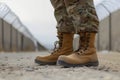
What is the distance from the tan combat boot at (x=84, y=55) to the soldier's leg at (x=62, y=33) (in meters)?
0.28

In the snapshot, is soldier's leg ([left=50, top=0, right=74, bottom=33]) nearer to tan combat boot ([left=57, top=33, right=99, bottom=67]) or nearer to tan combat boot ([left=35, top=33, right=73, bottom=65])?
tan combat boot ([left=35, top=33, right=73, bottom=65])

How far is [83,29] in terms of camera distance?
3730 millimetres

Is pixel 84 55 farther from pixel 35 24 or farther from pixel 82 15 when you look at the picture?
pixel 35 24

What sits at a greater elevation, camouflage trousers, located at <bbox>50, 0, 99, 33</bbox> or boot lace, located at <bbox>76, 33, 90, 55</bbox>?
camouflage trousers, located at <bbox>50, 0, 99, 33</bbox>

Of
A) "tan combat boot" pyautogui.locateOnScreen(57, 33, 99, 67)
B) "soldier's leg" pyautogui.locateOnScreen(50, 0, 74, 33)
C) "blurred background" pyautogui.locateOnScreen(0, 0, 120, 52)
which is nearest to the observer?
"tan combat boot" pyautogui.locateOnScreen(57, 33, 99, 67)

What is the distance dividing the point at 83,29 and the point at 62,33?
0.44 meters

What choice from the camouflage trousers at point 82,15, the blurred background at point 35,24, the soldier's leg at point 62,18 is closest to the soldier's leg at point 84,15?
the camouflage trousers at point 82,15

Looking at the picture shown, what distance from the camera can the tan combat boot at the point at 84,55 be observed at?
367 cm

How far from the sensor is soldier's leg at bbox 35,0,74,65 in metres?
4.07

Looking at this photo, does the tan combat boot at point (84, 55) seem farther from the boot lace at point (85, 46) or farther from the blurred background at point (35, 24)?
the blurred background at point (35, 24)

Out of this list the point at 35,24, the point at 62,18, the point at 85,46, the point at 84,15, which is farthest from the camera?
the point at 35,24

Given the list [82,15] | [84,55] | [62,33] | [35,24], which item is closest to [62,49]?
[62,33]

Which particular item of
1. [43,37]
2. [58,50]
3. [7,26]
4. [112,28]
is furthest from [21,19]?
[58,50]

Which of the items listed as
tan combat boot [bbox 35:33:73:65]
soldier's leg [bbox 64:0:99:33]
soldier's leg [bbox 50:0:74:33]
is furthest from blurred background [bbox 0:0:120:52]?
soldier's leg [bbox 64:0:99:33]
